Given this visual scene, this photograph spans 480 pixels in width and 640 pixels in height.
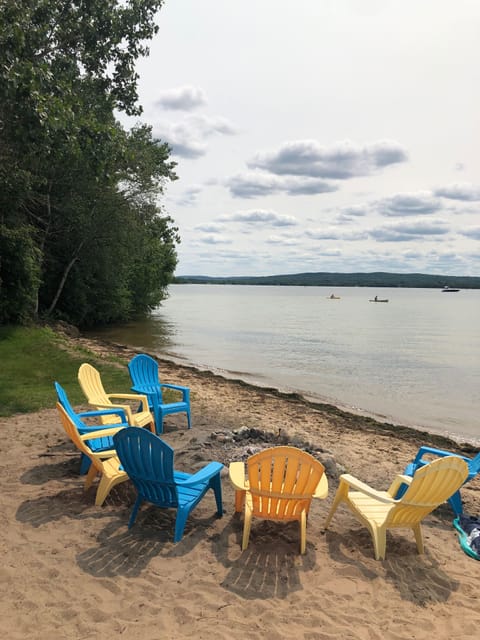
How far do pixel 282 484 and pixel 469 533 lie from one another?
2064 mm

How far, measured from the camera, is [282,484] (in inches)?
161

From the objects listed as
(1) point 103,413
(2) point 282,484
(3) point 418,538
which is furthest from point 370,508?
(1) point 103,413

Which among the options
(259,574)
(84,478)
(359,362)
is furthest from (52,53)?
(359,362)

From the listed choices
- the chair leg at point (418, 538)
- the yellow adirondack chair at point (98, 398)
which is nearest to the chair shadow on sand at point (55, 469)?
the yellow adirondack chair at point (98, 398)

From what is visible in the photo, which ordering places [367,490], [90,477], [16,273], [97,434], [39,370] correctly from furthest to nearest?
[16,273]
[39,370]
[97,434]
[90,477]
[367,490]

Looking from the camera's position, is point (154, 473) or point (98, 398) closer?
point (154, 473)

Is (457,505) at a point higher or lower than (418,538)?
lower

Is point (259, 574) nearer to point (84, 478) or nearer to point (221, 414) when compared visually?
point (84, 478)

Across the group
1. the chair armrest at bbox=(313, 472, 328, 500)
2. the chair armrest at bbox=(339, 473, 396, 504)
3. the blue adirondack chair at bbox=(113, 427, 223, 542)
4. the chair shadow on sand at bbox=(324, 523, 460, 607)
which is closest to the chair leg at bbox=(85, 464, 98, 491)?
the blue adirondack chair at bbox=(113, 427, 223, 542)

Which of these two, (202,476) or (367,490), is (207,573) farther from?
(367,490)

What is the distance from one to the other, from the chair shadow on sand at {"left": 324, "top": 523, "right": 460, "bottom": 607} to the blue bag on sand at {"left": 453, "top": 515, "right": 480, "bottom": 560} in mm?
455

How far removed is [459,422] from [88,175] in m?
15.5

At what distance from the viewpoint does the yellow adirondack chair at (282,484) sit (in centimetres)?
401

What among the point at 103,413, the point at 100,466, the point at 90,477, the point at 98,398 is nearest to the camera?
the point at 100,466
